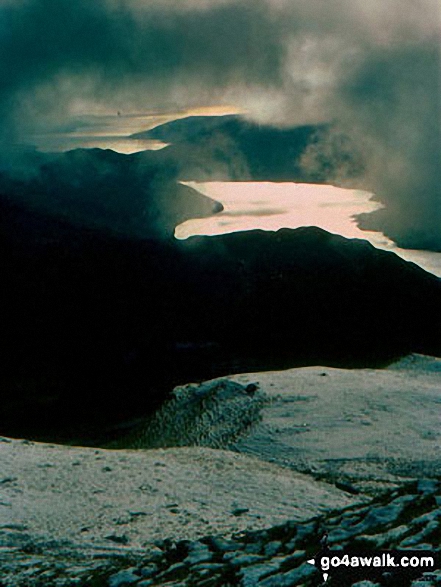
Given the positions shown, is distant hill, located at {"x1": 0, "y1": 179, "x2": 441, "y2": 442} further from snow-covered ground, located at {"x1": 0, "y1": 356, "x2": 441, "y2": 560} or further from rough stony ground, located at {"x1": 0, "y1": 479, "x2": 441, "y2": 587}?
rough stony ground, located at {"x1": 0, "y1": 479, "x2": 441, "y2": 587}

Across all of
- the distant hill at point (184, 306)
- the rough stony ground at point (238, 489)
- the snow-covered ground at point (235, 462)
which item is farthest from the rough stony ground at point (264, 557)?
the distant hill at point (184, 306)

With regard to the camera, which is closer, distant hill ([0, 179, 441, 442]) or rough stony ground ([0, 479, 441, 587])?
rough stony ground ([0, 479, 441, 587])

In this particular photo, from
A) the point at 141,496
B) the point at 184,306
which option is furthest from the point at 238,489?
the point at 184,306

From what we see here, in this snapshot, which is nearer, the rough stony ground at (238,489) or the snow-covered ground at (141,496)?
the rough stony ground at (238,489)

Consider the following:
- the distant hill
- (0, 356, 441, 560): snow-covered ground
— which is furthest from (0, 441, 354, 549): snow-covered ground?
the distant hill

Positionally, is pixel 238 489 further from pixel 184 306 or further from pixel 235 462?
pixel 184 306

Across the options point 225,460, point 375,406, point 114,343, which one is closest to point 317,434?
point 375,406

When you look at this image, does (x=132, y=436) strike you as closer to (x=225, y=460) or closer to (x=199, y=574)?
(x=225, y=460)

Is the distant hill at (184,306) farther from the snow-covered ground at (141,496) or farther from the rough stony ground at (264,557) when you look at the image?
the rough stony ground at (264,557)
